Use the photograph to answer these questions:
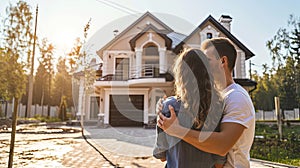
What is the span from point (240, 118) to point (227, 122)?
65 mm

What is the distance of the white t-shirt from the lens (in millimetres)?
1156

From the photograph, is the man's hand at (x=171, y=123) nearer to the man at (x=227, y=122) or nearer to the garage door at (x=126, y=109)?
the man at (x=227, y=122)

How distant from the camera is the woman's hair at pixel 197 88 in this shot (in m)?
1.16

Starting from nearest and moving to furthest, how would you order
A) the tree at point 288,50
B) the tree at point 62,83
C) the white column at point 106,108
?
the white column at point 106,108, the tree at point 288,50, the tree at point 62,83

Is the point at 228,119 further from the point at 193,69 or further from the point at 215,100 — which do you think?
the point at 193,69

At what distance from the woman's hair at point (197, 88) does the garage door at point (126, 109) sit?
14226 mm

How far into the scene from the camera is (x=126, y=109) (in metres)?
16.7

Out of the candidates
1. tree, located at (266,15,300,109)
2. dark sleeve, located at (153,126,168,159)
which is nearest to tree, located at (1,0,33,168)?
dark sleeve, located at (153,126,168,159)

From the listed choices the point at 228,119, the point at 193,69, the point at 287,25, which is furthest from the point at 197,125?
the point at 287,25

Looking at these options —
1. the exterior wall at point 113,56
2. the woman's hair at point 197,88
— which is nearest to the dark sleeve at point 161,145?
the woman's hair at point 197,88

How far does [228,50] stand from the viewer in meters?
1.33

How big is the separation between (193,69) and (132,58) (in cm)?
1500

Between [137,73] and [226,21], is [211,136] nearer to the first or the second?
[137,73]

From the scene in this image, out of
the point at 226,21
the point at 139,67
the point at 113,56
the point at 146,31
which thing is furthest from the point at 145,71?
the point at 226,21
